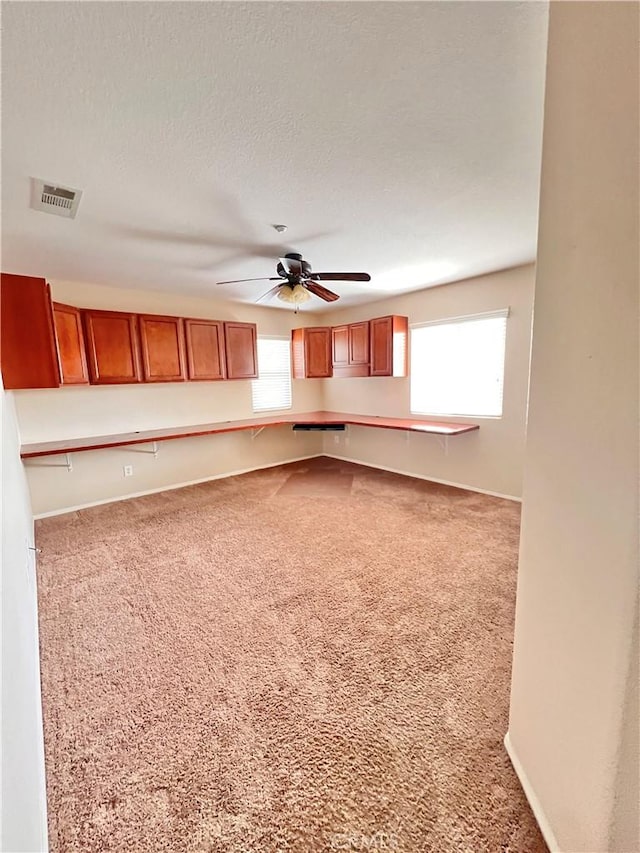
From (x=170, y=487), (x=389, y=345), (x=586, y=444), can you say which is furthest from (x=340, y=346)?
(x=586, y=444)

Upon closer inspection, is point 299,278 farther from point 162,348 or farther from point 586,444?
point 586,444

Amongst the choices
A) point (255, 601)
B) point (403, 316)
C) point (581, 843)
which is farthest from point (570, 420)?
point (403, 316)

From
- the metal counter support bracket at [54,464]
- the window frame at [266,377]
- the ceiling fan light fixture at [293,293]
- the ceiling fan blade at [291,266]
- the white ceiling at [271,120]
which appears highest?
the white ceiling at [271,120]

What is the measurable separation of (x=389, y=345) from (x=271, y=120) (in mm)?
3239

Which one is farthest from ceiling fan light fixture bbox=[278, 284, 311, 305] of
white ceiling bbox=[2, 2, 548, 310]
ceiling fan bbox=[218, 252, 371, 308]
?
white ceiling bbox=[2, 2, 548, 310]

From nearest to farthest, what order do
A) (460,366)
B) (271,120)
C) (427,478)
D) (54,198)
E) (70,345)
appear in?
(271,120)
(54,198)
(70,345)
(460,366)
(427,478)

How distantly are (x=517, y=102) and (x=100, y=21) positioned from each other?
150cm

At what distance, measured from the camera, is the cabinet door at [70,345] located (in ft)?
10.7

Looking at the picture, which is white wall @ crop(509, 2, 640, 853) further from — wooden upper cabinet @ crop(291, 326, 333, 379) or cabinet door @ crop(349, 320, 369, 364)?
wooden upper cabinet @ crop(291, 326, 333, 379)

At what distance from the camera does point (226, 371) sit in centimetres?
454

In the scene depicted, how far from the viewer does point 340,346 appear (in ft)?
16.5

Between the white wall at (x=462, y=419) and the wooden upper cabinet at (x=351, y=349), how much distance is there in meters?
0.47

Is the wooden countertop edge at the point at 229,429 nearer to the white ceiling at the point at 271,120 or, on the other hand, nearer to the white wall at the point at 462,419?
the white wall at the point at 462,419

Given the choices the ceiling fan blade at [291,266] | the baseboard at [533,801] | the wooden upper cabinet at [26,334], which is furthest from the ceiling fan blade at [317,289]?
the baseboard at [533,801]
